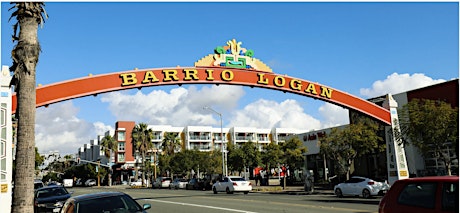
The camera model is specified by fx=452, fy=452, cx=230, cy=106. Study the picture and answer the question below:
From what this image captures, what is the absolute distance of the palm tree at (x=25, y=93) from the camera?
12.0 metres

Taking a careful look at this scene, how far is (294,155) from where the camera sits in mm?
38562

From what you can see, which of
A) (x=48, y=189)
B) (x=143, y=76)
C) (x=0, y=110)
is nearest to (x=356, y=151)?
(x=143, y=76)

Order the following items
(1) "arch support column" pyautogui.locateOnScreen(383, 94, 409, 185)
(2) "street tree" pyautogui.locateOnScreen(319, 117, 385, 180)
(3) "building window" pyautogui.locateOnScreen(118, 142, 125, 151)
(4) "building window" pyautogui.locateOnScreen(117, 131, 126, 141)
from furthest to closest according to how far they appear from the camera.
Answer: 1. (4) "building window" pyautogui.locateOnScreen(117, 131, 126, 141)
2. (3) "building window" pyautogui.locateOnScreen(118, 142, 125, 151)
3. (2) "street tree" pyautogui.locateOnScreen(319, 117, 385, 180)
4. (1) "arch support column" pyautogui.locateOnScreen(383, 94, 409, 185)

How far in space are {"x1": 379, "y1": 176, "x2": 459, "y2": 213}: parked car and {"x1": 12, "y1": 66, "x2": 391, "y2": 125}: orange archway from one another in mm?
14725

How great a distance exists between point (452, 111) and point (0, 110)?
19546 millimetres

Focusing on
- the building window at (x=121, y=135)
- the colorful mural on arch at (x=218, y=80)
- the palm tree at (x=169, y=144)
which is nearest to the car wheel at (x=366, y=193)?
the colorful mural on arch at (x=218, y=80)

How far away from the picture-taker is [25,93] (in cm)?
1243

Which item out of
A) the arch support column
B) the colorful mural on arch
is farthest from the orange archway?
the arch support column

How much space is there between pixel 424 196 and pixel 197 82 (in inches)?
614

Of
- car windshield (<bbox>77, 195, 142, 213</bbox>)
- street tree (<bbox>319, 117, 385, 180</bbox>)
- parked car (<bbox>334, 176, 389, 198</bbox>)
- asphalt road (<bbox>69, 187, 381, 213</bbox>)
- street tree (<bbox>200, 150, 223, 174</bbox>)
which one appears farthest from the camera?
street tree (<bbox>200, 150, 223, 174</bbox>)

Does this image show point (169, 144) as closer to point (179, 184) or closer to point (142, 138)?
point (142, 138)

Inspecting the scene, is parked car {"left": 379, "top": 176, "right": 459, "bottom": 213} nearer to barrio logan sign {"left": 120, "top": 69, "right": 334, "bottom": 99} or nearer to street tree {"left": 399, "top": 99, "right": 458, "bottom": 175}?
street tree {"left": 399, "top": 99, "right": 458, "bottom": 175}

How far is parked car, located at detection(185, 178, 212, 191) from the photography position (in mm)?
48375

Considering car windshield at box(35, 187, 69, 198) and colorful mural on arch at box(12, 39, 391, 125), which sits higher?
colorful mural on arch at box(12, 39, 391, 125)
